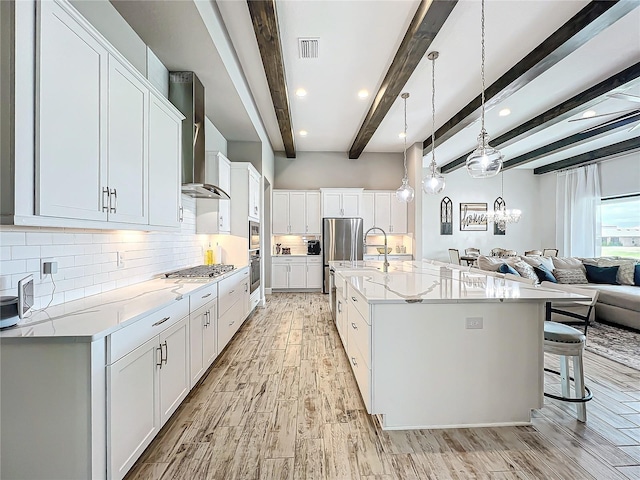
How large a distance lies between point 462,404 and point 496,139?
5936 millimetres

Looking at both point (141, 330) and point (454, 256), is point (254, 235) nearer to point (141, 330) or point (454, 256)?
point (141, 330)

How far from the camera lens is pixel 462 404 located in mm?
2027

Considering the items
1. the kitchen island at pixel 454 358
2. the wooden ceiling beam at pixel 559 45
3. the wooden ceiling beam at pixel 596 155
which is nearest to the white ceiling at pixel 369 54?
the wooden ceiling beam at pixel 559 45

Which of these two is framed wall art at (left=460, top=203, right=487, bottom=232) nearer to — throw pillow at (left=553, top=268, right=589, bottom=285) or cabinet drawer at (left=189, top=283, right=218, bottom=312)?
throw pillow at (left=553, top=268, right=589, bottom=285)

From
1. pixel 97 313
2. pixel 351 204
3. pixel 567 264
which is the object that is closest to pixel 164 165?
pixel 97 313

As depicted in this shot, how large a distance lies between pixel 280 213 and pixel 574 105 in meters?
5.37

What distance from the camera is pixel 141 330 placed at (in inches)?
64.7

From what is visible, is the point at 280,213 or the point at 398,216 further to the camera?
the point at 398,216

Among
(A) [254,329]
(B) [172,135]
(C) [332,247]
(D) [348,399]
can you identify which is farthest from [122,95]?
(C) [332,247]

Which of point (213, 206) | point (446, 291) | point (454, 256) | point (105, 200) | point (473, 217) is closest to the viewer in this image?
point (105, 200)

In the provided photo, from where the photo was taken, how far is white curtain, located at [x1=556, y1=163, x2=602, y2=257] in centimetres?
754

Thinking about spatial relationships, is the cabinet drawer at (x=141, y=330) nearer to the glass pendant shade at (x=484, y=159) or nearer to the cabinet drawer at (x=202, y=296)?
the cabinet drawer at (x=202, y=296)

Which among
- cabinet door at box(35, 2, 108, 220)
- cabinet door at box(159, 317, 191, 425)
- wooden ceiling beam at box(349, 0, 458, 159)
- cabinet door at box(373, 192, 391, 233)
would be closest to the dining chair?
cabinet door at box(373, 192, 391, 233)

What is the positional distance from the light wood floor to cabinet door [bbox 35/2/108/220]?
4.81 ft
